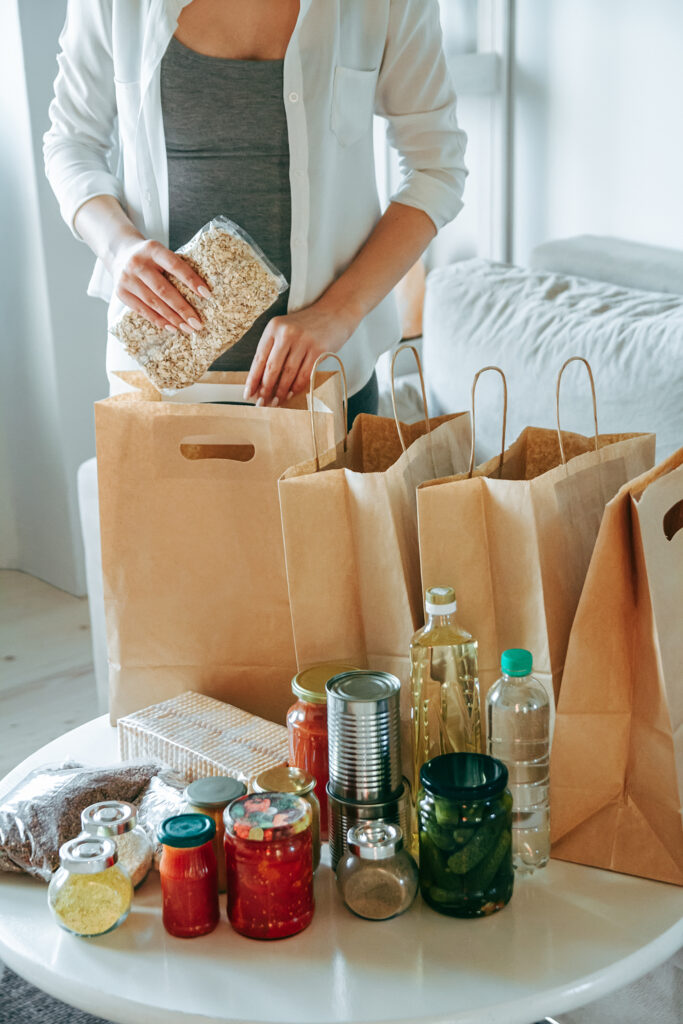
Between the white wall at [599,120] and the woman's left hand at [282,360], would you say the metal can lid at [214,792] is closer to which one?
the woman's left hand at [282,360]

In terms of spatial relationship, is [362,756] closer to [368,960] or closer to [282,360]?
[368,960]

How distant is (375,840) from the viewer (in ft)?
2.47

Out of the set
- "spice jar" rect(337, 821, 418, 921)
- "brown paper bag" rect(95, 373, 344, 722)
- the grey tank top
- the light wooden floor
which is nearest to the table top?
"spice jar" rect(337, 821, 418, 921)

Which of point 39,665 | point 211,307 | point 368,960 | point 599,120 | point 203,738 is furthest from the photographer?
point 599,120

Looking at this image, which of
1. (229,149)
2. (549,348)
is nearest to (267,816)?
(229,149)

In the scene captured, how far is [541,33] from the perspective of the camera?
2.71 metres

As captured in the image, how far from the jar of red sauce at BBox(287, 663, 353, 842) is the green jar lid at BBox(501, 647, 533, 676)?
Answer: 151 mm

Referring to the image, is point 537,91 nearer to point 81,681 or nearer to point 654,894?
point 81,681

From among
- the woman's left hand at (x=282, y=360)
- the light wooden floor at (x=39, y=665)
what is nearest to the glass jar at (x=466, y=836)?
the woman's left hand at (x=282, y=360)

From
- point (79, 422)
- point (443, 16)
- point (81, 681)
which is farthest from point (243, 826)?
point (443, 16)

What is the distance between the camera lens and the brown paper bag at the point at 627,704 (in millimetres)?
798

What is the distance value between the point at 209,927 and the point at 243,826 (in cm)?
9

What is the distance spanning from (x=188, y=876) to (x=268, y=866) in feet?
0.19

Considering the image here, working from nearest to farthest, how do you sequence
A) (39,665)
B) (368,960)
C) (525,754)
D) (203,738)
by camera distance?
(368,960) → (525,754) → (203,738) → (39,665)
